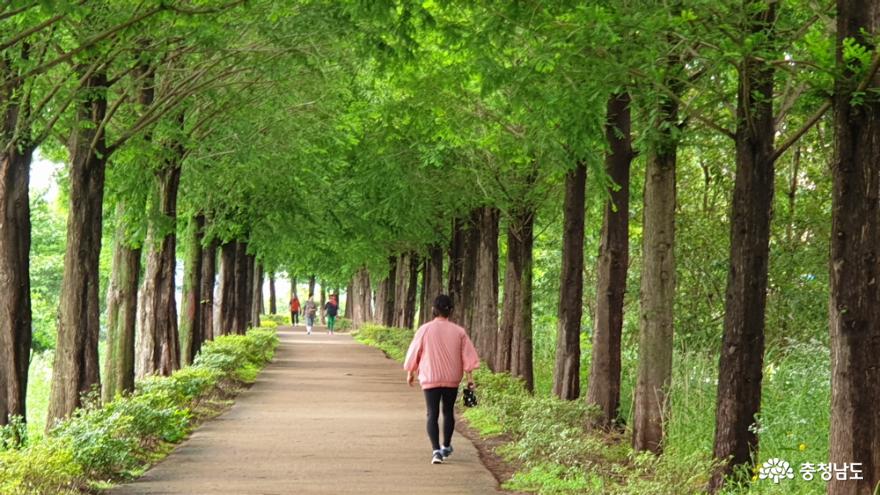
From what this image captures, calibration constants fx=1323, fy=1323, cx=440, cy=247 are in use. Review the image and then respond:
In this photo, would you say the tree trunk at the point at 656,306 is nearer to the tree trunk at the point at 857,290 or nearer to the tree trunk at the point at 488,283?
the tree trunk at the point at 857,290

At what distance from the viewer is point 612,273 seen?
16281mm

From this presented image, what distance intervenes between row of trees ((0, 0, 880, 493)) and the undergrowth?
1.05m

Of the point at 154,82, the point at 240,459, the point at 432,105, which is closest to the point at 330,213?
the point at 432,105

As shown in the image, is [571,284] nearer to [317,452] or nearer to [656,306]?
[656,306]

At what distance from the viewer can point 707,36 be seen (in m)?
10.2

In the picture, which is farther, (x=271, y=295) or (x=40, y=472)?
(x=271, y=295)

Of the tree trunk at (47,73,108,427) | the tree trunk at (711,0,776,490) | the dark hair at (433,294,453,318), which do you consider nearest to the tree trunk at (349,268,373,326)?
the tree trunk at (47,73,108,427)

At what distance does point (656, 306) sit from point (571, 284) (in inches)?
179

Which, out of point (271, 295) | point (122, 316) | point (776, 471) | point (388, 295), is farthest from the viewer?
point (271, 295)

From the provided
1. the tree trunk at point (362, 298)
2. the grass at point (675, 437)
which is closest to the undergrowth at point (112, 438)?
the grass at point (675, 437)

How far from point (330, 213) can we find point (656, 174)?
68.9 ft

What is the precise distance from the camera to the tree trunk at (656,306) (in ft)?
47.0

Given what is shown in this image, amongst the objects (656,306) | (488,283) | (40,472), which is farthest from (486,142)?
(40,472)

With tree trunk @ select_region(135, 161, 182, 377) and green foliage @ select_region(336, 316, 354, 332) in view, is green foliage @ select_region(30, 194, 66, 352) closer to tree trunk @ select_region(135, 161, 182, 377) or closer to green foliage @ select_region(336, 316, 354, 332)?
green foliage @ select_region(336, 316, 354, 332)
